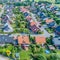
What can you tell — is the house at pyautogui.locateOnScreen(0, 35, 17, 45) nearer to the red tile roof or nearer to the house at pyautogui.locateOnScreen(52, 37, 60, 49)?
the red tile roof

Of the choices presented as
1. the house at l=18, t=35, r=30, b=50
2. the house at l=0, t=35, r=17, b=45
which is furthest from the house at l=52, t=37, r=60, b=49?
the house at l=0, t=35, r=17, b=45

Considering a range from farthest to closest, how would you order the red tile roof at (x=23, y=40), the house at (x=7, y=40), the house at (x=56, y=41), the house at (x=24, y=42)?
the house at (x=7, y=40)
the house at (x=56, y=41)
the red tile roof at (x=23, y=40)
the house at (x=24, y=42)

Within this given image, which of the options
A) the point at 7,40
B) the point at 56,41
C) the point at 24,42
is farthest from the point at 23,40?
the point at 56,41

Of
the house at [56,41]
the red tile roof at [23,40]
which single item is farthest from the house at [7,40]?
the house at [56,41]

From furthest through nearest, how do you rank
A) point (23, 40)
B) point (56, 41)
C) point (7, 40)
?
point (56, 41), point (7, 40), point (23, 40)

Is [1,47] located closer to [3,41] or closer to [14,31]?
[3,41]

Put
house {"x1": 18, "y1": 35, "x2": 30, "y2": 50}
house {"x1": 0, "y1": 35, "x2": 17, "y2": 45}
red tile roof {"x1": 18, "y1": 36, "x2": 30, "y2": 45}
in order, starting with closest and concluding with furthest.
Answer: house {"x1": 18, "y1": 35, "x2": 30, "y2": 50} → red tile roof {"x1": 18, "y1": 36, "x2": 30, "y2": 45} → house {"x1": 0, "y1": 35, "x2": 17, "y2": 45}

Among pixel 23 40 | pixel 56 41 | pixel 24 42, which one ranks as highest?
pixel 23 40

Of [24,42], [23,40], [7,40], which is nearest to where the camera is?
[24,42]

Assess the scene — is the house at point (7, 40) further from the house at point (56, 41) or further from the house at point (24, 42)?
the house at point (56, 41)

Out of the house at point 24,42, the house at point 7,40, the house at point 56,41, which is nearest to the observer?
the house at point 24,42

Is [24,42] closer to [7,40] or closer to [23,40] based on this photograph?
[23,40]
